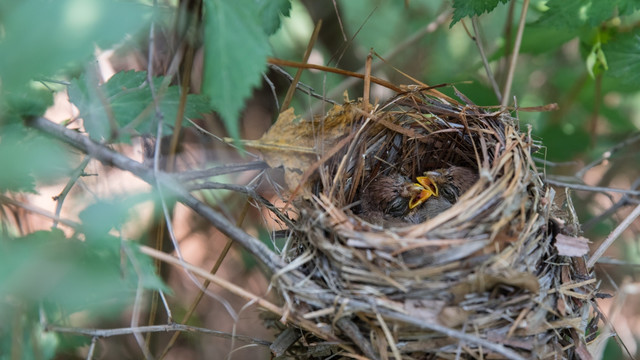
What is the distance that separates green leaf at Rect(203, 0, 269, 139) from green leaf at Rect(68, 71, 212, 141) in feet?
0.94

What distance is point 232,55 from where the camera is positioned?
95 centimetres

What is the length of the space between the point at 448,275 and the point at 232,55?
70 cm

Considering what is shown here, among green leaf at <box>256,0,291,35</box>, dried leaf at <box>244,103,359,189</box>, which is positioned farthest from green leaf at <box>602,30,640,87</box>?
green leaf at <box>256,0,291,35</box>

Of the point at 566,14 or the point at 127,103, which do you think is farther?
the point at 566,14

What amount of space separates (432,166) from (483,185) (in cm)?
65

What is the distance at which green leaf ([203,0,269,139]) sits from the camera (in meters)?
0.92

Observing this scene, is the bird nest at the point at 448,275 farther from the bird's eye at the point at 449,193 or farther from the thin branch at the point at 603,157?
the thin branch at the point at 603,157

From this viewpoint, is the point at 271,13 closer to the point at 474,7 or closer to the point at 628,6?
the point at 474,7

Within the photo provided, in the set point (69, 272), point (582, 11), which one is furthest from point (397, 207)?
point (69, 272)

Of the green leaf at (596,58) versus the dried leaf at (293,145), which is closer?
the dried leaf at (293,145)

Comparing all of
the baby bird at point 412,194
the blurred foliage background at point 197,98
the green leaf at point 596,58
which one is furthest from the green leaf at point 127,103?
the green leaf at point 596,58

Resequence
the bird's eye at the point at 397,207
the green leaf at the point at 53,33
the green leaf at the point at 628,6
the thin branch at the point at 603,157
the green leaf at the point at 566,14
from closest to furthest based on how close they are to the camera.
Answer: the green leaf at the point at 53,33 < the green leaf at the point at 628,6 < the green leaf at the point at 566,14 < the bird's eye at the point at 397,207 < the thin branch at the point at 603,157

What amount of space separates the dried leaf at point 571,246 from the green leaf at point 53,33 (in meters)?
1.11

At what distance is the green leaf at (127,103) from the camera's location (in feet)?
4.00
